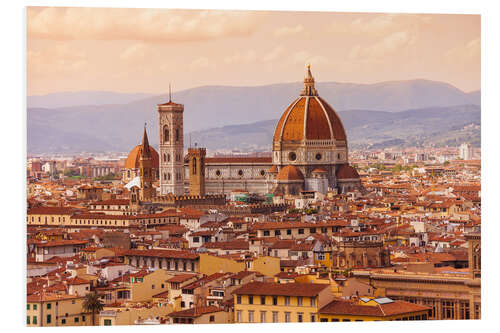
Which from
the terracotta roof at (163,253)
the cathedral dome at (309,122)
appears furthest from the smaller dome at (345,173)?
the terracotta roof at (163,253)

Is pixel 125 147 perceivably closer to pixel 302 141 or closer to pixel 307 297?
pixel 302 141

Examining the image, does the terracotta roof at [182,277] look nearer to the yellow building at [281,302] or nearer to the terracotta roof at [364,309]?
the yellow building at [281,302]

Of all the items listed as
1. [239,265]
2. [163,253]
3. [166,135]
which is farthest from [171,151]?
[239,265]

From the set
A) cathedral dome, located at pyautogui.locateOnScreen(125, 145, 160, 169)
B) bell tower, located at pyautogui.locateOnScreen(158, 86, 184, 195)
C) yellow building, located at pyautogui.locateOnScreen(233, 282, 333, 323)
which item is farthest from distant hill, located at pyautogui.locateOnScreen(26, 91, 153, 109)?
cathedral dome, located at pyautogui.locateOnScreen(125, 145, 160, 169)

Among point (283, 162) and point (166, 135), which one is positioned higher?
point (166, 135)

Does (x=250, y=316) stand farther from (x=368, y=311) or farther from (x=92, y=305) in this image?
(x=92, y=305)

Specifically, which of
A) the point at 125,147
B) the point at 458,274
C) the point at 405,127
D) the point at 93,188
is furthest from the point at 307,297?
the point at 405,127

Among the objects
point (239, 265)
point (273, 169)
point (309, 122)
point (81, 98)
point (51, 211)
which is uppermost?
point (81, 98)
